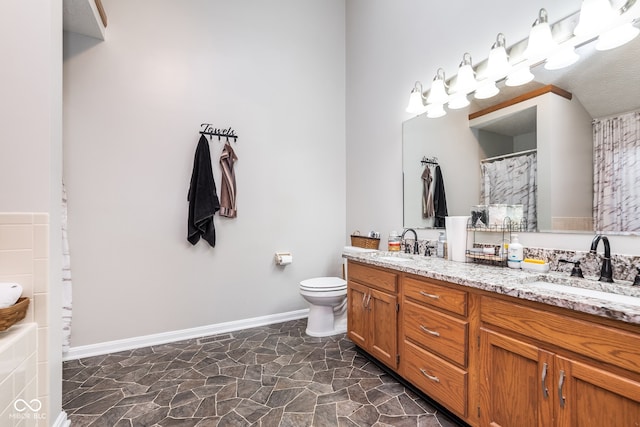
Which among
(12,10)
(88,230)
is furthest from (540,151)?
(88,230)

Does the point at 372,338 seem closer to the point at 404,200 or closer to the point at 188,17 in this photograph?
the point at 404,200

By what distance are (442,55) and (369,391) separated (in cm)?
250

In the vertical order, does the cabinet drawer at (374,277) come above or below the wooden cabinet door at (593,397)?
above

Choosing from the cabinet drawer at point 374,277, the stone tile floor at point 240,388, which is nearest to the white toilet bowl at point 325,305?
the stone tile floor at point 240,388

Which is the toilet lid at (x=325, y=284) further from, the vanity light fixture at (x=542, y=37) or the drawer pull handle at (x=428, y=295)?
the vanity light fixture at (x=542, y=37)

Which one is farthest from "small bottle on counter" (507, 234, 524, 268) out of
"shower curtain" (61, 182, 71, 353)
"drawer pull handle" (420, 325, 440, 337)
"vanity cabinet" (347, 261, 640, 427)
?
"shower curtain" (61, 182, 71, 353)

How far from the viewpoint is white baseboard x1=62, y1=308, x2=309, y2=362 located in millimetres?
2346

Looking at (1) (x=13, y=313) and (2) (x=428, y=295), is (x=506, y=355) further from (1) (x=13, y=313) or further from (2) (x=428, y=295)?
(1) (x=13, y=313)

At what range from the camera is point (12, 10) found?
132 cm

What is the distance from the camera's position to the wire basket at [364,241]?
2.88 metres

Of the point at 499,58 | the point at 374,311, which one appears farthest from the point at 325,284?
the point at 499,58

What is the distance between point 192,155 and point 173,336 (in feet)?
5.56

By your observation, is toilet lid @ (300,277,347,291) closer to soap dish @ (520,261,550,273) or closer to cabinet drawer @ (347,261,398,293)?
cabinet drawer @ (347,261,398,293)

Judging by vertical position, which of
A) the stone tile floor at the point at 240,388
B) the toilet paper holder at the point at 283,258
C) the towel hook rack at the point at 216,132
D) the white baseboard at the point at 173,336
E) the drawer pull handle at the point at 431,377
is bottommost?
the stone tile floor at the point at 240,388
